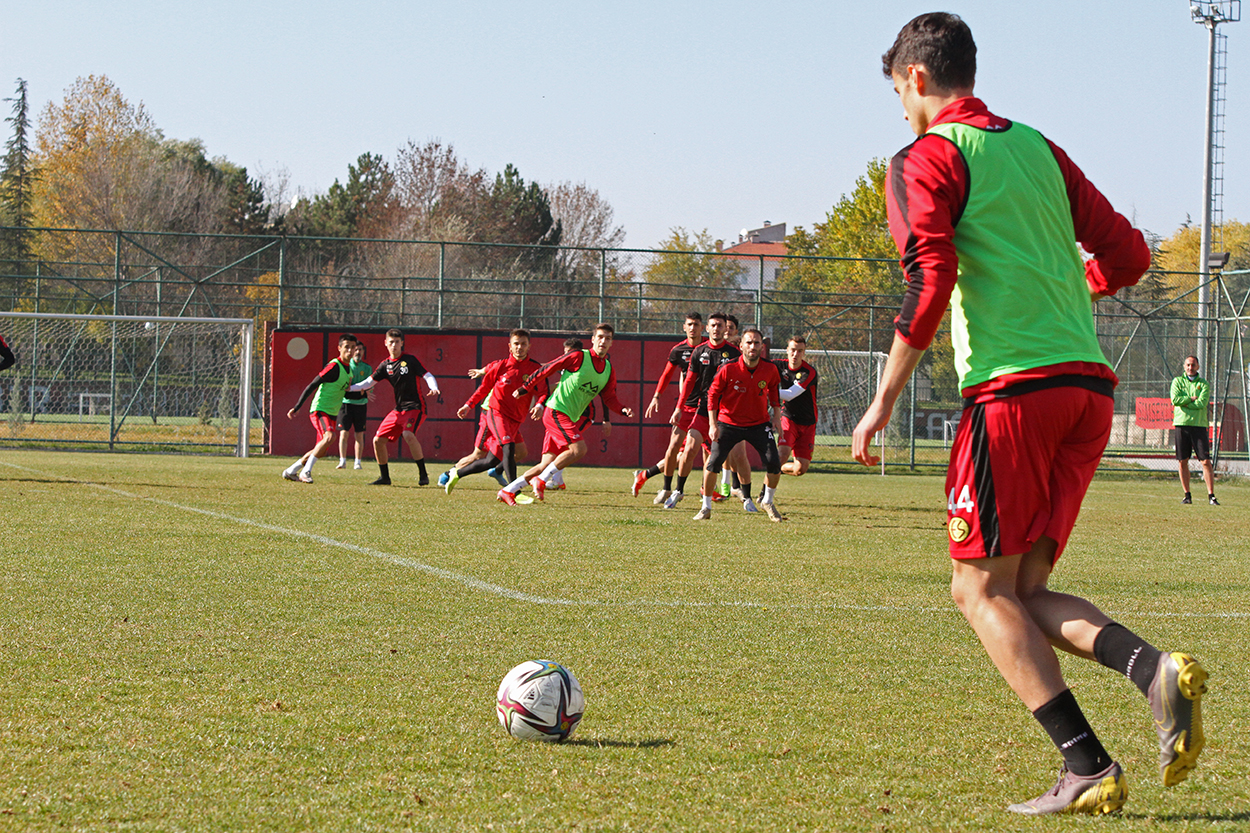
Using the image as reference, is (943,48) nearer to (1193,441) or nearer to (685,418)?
(685,418)

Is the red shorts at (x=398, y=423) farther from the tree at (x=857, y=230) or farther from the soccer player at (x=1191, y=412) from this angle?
the tree at (x=857, y=230)

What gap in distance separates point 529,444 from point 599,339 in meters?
10.1

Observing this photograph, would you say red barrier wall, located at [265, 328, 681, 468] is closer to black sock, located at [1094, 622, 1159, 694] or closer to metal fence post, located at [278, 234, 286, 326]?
metal fence post, located at [278, 234, 286, 326]

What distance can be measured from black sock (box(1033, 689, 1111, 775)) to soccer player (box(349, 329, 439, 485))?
13.7 metres

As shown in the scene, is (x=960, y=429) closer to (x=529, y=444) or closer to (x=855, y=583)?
(x=855, y=583)

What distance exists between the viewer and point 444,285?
25.1 meters

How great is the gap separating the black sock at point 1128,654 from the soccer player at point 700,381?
33.4 feet

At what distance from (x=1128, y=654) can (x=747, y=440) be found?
9.31m

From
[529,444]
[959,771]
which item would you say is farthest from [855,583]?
[529,444]

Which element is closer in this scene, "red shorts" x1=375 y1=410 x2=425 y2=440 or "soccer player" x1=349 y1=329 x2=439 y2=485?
"soccer player" x1=349 y1=329 x2=439 y2=485

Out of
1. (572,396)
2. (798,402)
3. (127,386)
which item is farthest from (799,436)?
(127,386)

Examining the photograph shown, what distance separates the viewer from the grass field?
9.94 feet

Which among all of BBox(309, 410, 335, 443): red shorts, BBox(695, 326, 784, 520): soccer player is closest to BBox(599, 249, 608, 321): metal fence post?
BBox(309, 410, 335, 443): red shorts

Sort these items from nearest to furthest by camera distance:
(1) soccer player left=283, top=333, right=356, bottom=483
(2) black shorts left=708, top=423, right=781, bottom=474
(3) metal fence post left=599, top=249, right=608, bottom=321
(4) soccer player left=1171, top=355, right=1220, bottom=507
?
(2) black shorts left=708, top=423, right=781, bottom=474, (4) soccer player left=1171, top=355, right=1220, bottom=507, (1) soccer player left=283, top=333, right=356, bottom=483, (3) metal fence post left=599, top=249, right=608, bottom=321
